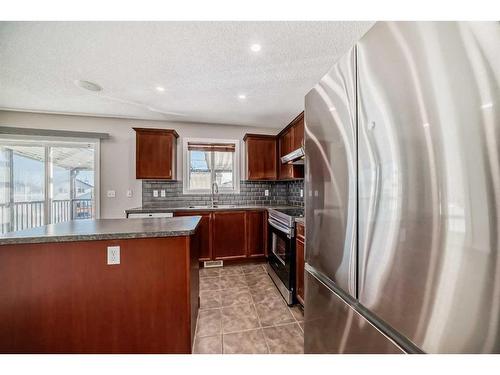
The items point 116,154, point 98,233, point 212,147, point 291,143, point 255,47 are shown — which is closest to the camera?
point 98,233

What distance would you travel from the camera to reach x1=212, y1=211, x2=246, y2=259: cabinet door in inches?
122

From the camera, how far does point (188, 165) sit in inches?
144

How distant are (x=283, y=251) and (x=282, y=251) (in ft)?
0.14

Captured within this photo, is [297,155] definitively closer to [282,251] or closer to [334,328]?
[282,251]

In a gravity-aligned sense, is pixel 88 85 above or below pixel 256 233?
above

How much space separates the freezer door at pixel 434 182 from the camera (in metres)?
0.47

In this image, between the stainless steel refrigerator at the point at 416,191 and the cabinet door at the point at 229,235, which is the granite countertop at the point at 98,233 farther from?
the cabinet door at the point at 229,235

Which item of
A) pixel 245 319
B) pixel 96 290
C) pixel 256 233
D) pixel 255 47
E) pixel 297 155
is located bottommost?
pixel 245 319

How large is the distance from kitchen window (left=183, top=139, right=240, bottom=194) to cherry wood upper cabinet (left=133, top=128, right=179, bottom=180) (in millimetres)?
417

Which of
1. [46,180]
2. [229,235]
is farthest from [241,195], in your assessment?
[46,180]

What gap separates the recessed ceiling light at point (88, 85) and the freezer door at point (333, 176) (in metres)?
2.60

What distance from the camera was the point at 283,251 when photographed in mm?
2352

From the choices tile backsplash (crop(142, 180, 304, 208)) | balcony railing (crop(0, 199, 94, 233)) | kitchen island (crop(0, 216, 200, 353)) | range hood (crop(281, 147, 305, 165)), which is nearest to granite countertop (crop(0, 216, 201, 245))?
kitchen island (crop(0, 216, 200, 353))
